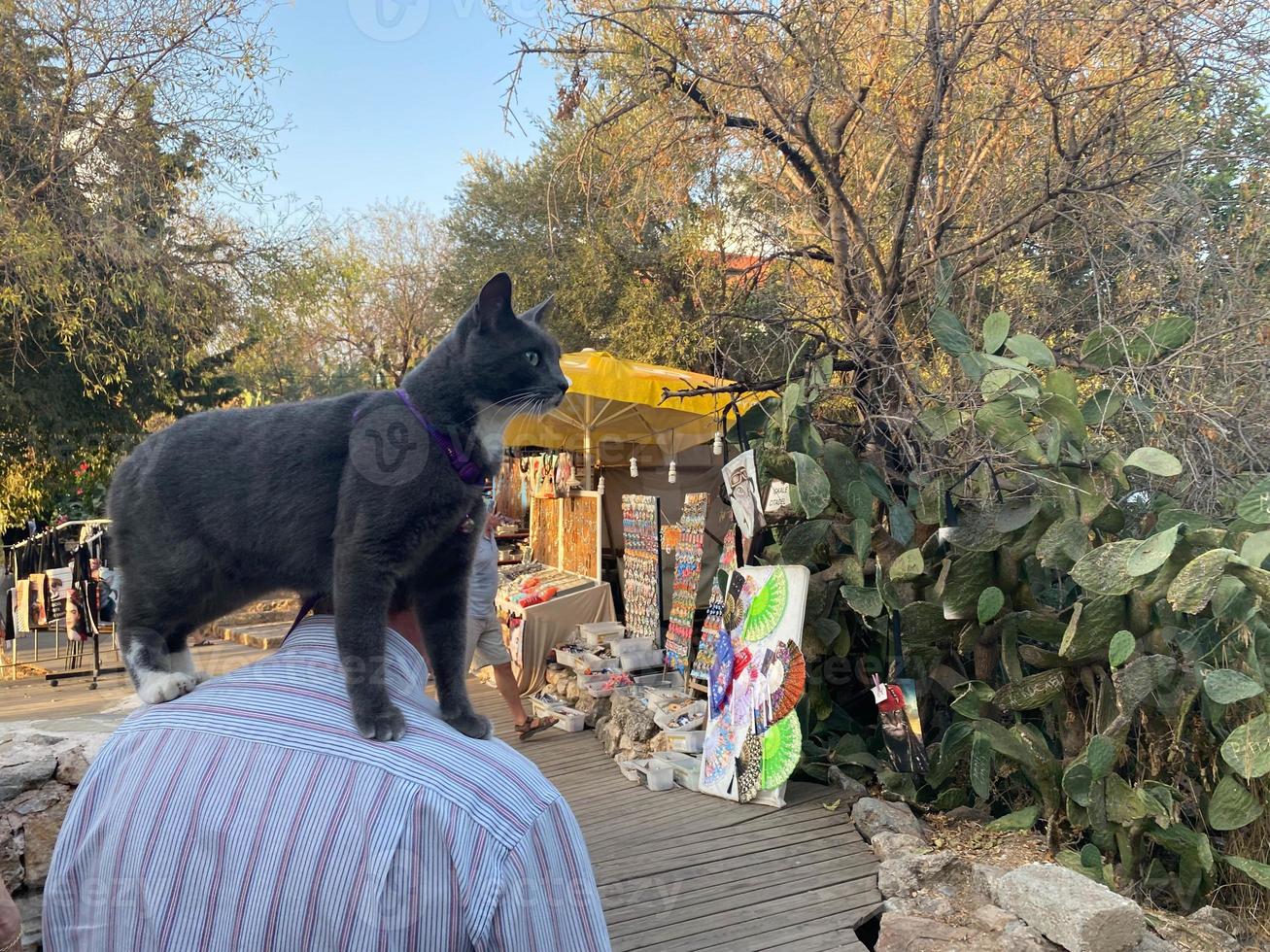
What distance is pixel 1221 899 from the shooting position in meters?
3.28

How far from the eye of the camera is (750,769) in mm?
4098

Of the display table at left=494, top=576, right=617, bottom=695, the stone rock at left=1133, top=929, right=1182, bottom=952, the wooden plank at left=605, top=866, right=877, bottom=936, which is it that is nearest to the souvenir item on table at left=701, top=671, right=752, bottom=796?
the wooden plank at left=605, top=866, right=877, bottom=936

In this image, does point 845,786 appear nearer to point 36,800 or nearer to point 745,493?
point 745,493

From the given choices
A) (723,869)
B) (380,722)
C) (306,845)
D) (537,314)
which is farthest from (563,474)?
(306,845)

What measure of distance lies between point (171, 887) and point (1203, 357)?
13.2ft

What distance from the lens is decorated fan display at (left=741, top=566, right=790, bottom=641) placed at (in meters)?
4.20

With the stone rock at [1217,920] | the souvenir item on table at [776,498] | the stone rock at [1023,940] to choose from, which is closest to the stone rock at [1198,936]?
the stone rock at [1217,920]

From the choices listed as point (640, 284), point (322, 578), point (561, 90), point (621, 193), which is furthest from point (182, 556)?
point (640, 284)

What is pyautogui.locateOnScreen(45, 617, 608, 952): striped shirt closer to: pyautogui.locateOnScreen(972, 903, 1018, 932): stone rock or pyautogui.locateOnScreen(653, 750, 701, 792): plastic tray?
pyautogui.locateOnScreen(972, 903, 1018, 932): stone rock

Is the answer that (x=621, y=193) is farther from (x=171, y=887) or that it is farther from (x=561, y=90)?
(x=171, y=887)

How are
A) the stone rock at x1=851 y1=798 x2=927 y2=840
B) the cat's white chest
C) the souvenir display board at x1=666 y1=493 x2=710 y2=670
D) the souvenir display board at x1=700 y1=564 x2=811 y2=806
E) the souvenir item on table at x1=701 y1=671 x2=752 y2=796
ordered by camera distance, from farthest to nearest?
the souvenir display board at x1=666 y1=493 x2=710 y2=670
the souvenir item on table at x1=701 y1=671 x2=752 y2=796
the souvenir display board at x1=700 y1=564 x2=811 y2=806
the stone rock at x1=851 y1=798 x2=927 y2=840
the cat's white chest

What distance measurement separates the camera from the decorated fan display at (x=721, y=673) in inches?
175

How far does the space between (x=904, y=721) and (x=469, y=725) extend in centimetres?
323

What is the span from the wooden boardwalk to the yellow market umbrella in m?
2.49
